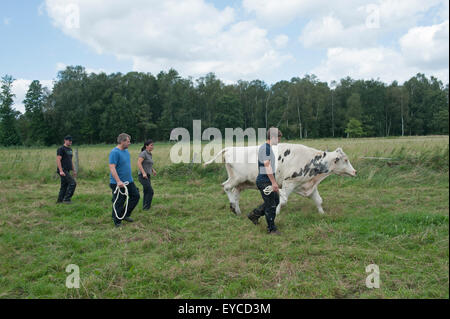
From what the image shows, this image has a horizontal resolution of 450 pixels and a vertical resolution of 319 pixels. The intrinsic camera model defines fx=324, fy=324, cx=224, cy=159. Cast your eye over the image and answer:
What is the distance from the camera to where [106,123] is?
184 feet

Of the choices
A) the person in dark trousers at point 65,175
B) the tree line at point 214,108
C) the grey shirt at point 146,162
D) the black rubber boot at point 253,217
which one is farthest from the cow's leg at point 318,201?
the tree line at point 214,108

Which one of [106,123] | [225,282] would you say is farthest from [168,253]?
[106,123]

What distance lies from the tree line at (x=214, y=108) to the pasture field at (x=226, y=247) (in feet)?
137

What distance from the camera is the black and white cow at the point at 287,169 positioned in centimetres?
777

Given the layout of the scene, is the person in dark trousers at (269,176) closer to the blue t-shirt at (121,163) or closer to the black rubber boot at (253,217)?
the black rubber boot at (253,217)

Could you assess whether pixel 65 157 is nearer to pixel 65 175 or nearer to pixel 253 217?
pixel 65 175

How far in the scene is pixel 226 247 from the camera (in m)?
5.29

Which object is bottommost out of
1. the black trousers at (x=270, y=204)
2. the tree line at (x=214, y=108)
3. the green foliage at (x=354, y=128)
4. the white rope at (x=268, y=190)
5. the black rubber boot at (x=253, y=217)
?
the black rubber boot at (x=253, y=217)

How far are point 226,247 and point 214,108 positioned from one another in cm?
5676

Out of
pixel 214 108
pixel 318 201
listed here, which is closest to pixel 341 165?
pixel 318 201

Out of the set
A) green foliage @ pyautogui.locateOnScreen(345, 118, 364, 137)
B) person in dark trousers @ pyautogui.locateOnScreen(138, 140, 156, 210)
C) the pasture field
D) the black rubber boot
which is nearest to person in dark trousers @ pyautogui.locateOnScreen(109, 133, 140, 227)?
the pasture field

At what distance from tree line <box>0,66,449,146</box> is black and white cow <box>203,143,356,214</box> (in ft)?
137

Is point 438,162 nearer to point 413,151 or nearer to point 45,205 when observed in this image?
point 413,151

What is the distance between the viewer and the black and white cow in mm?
7770
